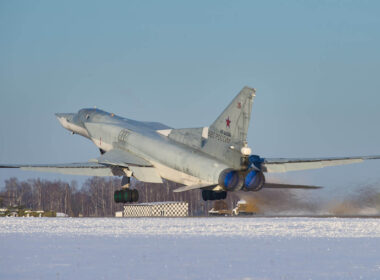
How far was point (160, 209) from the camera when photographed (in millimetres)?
70812

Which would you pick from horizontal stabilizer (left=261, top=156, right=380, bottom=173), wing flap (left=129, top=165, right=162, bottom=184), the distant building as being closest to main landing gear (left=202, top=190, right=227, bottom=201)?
wing flap (left=129, top=165, right=162, bottom=184)

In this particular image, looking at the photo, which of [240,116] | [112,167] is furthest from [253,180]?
[112,167]

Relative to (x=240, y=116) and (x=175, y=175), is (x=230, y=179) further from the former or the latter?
(x=175, y=175)

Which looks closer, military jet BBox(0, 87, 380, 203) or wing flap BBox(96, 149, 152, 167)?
military jet BBox(0, 87, 380, 203)

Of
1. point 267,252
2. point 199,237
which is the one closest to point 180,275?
point 267,252

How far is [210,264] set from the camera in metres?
17.9

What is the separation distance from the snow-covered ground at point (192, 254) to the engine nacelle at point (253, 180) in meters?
2.08

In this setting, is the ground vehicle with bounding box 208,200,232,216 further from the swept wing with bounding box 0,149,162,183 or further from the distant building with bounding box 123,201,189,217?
the swept wing with bounding box 0,149,162,183

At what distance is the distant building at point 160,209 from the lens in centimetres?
7031

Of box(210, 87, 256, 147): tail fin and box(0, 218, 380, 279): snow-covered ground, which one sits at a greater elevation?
box(210, 87, 256, 147): tail fin

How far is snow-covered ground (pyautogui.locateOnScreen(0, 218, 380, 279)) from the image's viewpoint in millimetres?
16094

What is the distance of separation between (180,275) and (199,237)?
11.5 m

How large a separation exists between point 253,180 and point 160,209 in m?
42.3

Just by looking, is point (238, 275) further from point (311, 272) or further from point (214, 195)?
point (214, 195)
